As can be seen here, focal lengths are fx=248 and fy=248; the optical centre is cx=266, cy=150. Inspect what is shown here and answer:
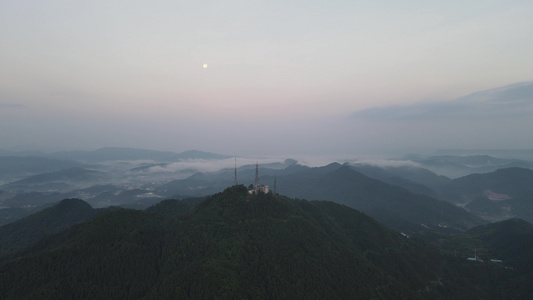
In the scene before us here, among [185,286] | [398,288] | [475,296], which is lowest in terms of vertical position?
[475,296]

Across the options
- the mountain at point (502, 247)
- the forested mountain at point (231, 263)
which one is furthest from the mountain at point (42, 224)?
the mountain at point (502, 247)

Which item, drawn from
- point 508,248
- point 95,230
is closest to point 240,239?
point 95,230

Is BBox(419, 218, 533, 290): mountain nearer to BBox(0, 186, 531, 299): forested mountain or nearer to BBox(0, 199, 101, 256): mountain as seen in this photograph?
BBox(0, 186, 531, 299): forested mountain

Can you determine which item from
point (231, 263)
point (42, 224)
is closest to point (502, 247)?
point (231, 263)

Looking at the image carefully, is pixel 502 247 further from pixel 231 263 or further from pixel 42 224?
pixel 42 224

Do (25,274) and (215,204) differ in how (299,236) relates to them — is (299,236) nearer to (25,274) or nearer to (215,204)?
(215,204)

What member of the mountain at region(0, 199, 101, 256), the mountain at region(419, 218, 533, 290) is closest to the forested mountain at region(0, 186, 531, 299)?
the mountain at region(419, 218, 533, 290)
